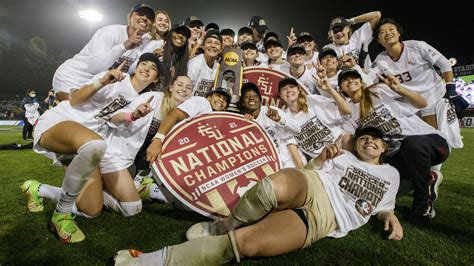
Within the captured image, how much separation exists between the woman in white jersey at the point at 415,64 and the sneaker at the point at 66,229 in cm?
440

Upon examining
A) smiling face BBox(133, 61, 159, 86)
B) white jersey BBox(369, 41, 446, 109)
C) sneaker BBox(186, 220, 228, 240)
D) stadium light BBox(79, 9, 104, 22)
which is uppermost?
stadium light BBox(79, 9, 104, 22)

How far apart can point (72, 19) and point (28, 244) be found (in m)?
53.2

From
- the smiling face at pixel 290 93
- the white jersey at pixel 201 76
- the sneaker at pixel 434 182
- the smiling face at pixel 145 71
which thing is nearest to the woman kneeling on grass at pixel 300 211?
the sneaker at pixel 434 182

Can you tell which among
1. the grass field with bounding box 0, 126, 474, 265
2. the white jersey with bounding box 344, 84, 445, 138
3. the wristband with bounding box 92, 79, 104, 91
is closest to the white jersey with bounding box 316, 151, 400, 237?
the grass field with bounding box 0, 126, 474, 265

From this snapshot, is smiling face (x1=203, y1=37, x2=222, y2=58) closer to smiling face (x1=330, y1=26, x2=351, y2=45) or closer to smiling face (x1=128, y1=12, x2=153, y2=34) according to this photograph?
smiling face (x1=128, y1=12, x2=153, y2=34)

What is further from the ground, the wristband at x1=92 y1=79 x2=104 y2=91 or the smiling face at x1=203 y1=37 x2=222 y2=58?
the smiling face at x1=203 y1=37 x2=222 y2=58

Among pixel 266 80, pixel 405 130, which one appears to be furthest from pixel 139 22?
pixel 405 130

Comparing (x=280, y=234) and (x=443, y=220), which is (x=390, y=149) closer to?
→ (x=443, y=220)

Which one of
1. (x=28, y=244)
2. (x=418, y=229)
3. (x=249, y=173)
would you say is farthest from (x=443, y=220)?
(x=28, y=244)

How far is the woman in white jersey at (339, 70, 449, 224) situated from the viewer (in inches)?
129

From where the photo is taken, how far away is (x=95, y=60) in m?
4.30

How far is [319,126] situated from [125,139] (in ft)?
8.59

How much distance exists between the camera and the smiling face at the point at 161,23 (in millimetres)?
4852

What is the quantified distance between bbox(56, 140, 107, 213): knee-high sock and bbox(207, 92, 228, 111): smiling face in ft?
5.77
